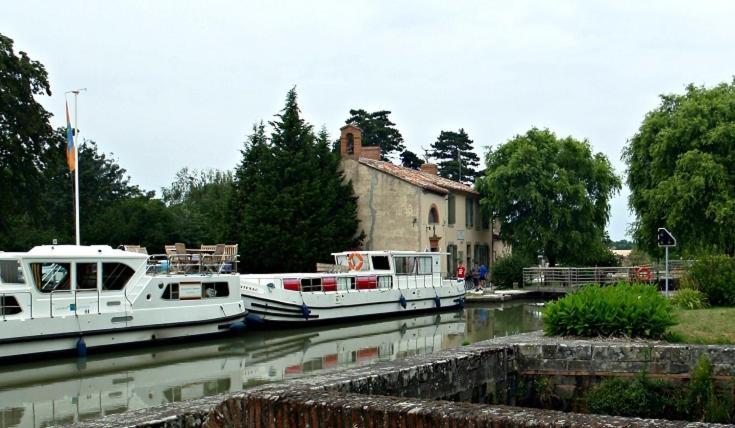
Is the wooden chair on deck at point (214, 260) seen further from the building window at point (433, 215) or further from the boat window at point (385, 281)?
the building window at point (433, 215)

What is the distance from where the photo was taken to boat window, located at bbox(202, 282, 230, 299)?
2509cm

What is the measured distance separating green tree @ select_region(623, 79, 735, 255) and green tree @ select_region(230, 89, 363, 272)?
607 inches

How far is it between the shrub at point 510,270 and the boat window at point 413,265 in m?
10.9

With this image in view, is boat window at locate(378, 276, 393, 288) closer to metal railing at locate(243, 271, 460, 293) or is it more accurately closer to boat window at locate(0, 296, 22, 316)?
metal railing at locate(243, 271, 460, 293)

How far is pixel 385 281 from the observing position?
107 feet

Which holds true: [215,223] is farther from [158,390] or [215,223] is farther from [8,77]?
[158,390]

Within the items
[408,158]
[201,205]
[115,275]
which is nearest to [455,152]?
[408,158]

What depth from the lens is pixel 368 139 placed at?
251 feet

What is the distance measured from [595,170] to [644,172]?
234 inches

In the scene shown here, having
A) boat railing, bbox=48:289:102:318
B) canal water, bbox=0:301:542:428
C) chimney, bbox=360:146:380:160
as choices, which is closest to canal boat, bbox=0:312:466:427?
canal water, bbox=0:301:542:428

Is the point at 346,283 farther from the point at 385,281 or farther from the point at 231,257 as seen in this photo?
the point at 231,257

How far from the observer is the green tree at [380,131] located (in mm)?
76625

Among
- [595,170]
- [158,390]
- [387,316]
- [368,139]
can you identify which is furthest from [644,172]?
[368,139]

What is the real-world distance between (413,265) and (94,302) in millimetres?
16135
